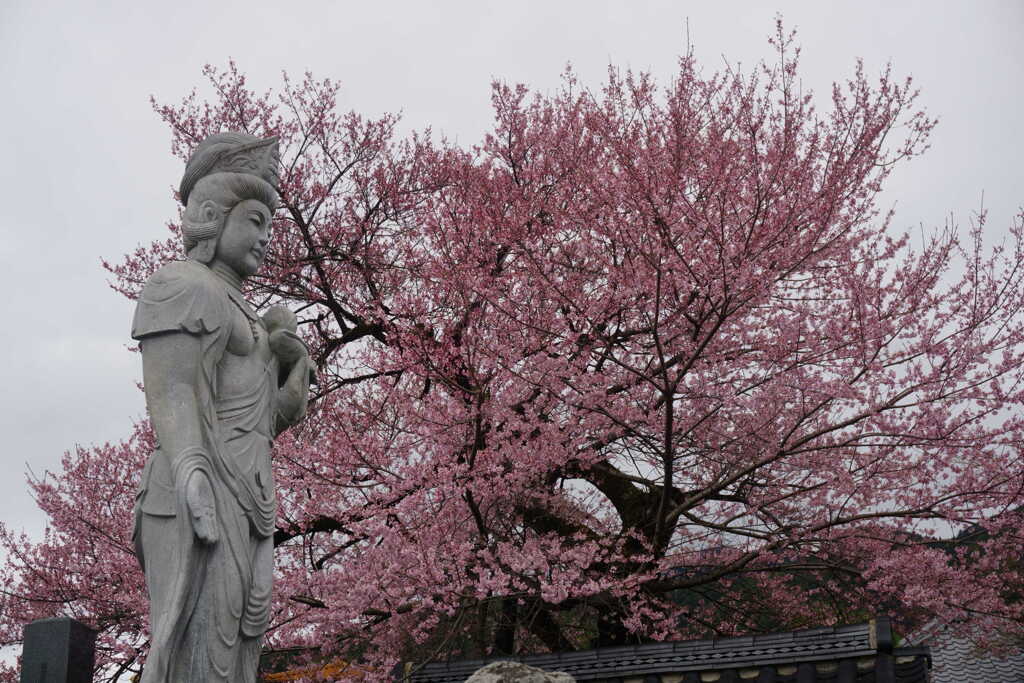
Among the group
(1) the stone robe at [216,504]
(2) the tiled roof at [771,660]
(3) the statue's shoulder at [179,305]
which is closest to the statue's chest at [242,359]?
(1) the stone robe at [216,504]

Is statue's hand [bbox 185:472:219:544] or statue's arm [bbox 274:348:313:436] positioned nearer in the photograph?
statue's hand [bbox 185:472:219:544]

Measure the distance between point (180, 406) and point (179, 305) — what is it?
42cm

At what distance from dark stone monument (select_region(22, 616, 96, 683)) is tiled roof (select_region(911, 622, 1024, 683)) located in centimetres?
910

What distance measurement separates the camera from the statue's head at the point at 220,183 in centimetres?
452

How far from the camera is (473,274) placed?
11.3m

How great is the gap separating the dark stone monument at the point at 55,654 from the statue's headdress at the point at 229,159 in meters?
2.13

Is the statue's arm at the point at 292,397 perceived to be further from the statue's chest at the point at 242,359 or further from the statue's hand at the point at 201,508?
the statue's hand at the point at 201,508

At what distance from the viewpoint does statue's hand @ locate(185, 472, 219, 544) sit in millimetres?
3908

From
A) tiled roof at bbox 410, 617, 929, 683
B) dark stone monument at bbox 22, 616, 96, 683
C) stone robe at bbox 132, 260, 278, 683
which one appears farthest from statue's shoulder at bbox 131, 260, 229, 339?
tiled roof at bbox 410, 617, 929, 683

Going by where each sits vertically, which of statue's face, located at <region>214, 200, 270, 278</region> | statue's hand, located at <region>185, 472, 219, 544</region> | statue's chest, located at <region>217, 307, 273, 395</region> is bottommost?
statue's hand, located at <region>185, 472, 219, 544</region>

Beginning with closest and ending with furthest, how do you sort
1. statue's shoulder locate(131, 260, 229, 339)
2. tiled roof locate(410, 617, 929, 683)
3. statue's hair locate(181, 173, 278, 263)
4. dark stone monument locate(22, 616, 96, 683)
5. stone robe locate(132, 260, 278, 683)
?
stone robe locate(132, 260, 278, 683)
statue's shoulder locate(131, 260, 229, 339)
statue's hair locate(181, 173, 278, 263)
dark stone monument locate(22, 616, 96, 683)
tiled roof locate(410, 617, 929, 683)

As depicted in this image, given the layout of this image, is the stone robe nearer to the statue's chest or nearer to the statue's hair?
the statue's chest

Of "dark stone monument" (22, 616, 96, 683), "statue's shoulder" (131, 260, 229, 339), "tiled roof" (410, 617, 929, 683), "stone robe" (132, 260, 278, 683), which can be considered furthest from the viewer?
"tiled roof" (410, 617, 929, 683)

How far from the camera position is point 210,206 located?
452cm
